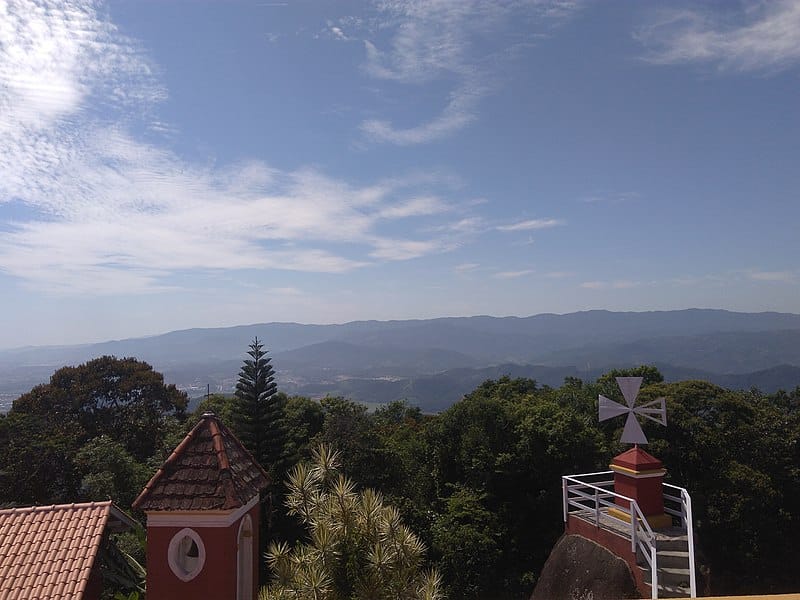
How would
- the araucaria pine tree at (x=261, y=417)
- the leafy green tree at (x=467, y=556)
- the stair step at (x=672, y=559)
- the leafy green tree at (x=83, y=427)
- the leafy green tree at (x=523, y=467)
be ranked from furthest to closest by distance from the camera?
the leafy green tree at (x=83, y=427) → the araucaria pine tree at (x=261, y=417) → the leafy green tree at (x=523, y=467) → the leafy green tree at (x=467, y=556) → the stair step at (x=672, y=559)

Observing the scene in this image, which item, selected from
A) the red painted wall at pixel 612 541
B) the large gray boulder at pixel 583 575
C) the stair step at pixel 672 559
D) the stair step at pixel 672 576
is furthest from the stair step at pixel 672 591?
the large gray boulder at pixel 583 575

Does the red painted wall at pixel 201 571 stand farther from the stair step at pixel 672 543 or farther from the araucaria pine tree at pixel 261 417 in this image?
the araucaria pine tree at pixel 261 417

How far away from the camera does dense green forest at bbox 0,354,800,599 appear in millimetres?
16469

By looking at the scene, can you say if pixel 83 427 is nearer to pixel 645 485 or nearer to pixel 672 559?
pixel 645 485

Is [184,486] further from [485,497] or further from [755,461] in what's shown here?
[755,461]

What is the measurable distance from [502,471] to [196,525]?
1321 cm

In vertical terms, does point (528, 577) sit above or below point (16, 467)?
below

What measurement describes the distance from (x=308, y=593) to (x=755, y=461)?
18706mm

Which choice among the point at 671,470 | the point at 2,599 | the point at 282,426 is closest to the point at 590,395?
the point at 671,470

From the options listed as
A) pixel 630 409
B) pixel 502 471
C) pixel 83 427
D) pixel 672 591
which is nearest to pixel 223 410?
pixel 83 427

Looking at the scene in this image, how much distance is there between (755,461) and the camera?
18109 millimetres

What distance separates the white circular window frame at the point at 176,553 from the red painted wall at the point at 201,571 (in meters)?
0.03

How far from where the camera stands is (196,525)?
585 centimetres

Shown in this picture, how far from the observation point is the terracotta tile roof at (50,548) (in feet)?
19.6
